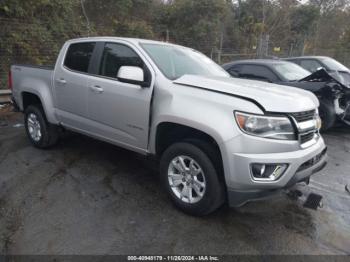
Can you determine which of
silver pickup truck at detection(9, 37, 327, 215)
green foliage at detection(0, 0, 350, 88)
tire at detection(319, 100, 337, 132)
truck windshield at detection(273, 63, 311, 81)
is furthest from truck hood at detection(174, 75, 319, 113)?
green foliage at detection(0, 0, 350, 88)

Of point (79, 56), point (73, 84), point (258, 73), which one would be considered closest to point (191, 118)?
point (73, 84)

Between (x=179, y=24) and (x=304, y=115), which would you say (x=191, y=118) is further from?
(x=179, y=24)

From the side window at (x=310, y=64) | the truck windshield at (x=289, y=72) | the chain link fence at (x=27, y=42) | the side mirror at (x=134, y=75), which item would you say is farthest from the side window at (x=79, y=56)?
the side window at (x=310, y=64)

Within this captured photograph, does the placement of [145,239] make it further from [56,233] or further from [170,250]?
[56,233]

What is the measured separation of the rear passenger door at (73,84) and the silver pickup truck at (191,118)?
0.6 inches

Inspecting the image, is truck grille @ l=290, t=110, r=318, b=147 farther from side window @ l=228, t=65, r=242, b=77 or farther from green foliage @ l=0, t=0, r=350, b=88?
green foliage @ l=0, t=0, r=350, b=88

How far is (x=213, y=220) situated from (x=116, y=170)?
1.86 m

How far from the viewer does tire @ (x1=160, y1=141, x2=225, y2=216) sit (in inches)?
126

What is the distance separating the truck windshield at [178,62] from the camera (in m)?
3.92

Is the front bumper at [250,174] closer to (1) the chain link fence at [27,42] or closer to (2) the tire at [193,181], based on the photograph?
(2) the tire at [193,181]

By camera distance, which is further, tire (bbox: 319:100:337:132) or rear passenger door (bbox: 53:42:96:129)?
tire (bbox: 319:100:337:132)

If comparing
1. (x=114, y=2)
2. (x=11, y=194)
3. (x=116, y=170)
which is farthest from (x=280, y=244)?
(x=114, y=2)

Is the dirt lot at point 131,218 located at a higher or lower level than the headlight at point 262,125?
lower

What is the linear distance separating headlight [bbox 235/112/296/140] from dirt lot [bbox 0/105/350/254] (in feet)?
3.42
